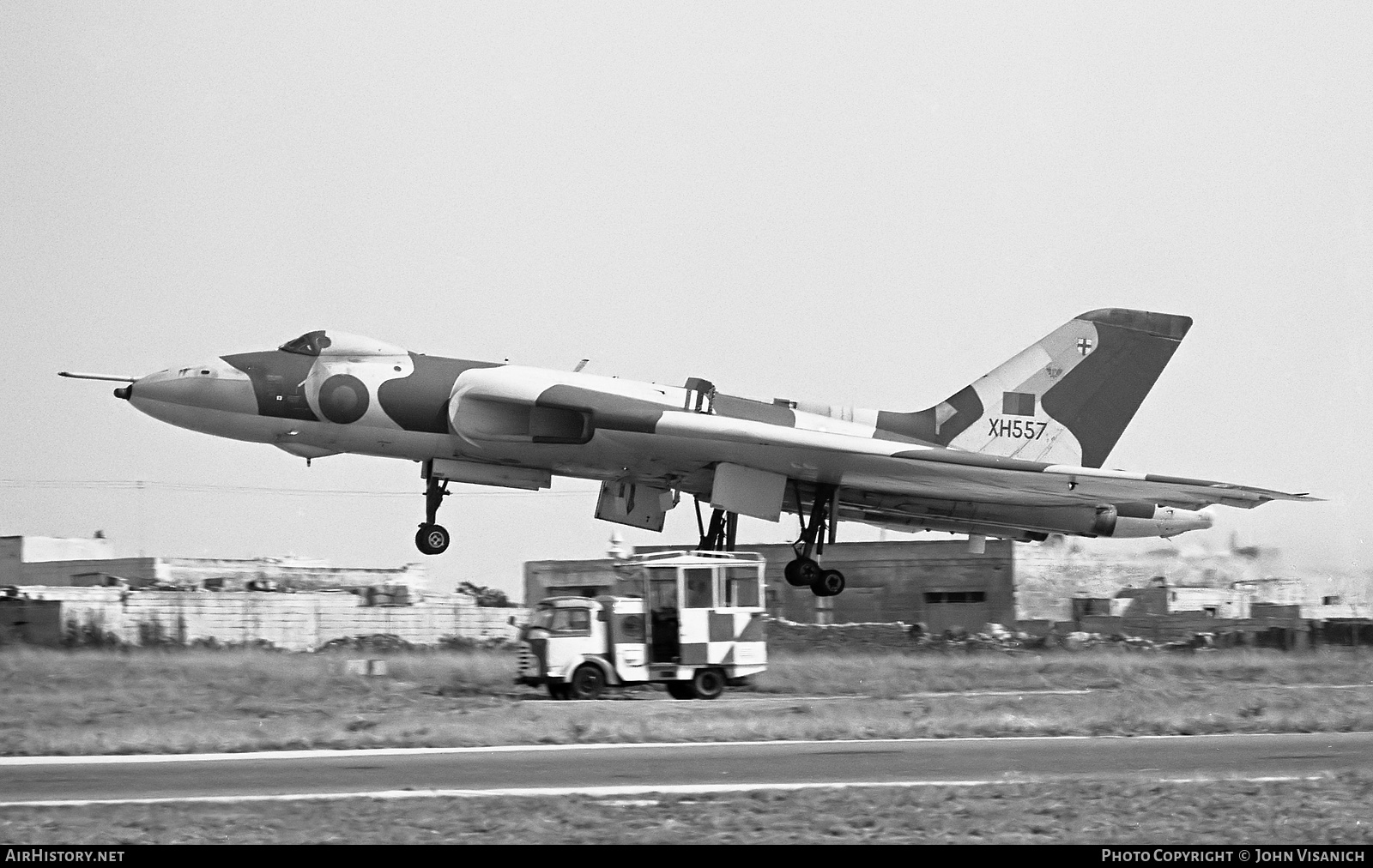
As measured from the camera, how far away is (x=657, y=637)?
2130 cm

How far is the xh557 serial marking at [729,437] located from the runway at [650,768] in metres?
5.63

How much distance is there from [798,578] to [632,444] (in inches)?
126

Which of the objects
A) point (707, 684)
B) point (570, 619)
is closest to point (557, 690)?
point (570, 619)

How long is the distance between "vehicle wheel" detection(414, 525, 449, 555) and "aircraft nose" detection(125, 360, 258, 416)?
2.69m

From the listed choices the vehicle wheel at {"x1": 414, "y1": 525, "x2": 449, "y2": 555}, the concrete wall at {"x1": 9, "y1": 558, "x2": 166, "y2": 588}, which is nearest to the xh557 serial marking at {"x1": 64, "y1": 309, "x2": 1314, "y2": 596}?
the vehicle wheel at {"x1": 414, "y1": 525, "x2": 449, "y2": 555}

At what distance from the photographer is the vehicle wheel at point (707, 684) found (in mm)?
21234

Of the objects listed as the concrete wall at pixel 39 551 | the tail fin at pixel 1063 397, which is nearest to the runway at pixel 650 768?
the tail fin at pixel 1063 397

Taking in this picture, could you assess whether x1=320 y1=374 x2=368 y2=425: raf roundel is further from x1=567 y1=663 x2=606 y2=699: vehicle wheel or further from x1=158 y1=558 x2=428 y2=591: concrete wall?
x1=158 y1=558 x2=428 y2=591: concrete wall

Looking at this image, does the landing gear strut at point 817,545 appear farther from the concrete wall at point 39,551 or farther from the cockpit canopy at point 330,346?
the concrete wall at point 39,551

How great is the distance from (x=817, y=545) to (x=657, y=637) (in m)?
2.78

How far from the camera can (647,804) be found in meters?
10.7

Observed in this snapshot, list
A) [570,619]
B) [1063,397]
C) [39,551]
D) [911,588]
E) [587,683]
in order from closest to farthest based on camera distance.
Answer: [587,683], [570,619], [1063,397], [911,588], [39,551]

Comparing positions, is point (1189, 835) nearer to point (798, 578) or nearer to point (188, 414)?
point (798, 578)

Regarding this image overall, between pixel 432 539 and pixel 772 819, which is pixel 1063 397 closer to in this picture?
pixel 432 539
